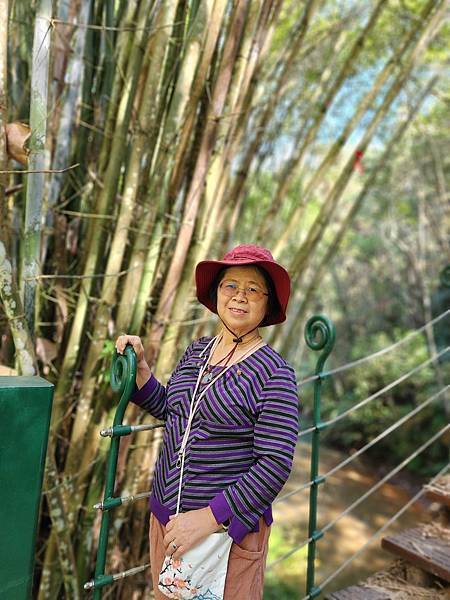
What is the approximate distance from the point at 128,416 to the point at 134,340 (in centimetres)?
77

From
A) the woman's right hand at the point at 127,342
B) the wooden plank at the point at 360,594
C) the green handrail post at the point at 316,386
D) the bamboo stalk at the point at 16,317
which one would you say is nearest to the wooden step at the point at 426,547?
the wooden plank at the point at 360,594

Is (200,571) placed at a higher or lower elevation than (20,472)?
lower

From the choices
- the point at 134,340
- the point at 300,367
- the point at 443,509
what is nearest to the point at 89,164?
the point at 134,340

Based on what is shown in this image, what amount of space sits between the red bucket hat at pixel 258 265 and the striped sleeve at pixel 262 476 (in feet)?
0.80

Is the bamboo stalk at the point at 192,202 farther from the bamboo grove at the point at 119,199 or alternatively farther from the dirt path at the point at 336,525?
the dirt path at the point at 336,525

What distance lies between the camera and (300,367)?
11.0 metres

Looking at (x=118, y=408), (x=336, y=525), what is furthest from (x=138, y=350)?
(x=336, y=525)

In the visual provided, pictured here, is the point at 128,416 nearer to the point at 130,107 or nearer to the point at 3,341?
the point at 3,341

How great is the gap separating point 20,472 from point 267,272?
2.06 feet

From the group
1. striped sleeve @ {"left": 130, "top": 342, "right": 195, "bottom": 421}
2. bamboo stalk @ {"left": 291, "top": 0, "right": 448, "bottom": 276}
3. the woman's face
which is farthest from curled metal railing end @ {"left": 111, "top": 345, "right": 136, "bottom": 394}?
bamboo stalk @ {"left": 291, "top": 0, "right": 448, "bottom": 276}

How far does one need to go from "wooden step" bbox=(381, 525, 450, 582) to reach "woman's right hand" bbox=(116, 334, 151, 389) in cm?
108

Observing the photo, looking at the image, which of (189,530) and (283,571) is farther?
(283,571)

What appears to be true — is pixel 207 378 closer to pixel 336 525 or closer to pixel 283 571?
pixel 283 571

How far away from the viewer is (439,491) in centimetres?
186
